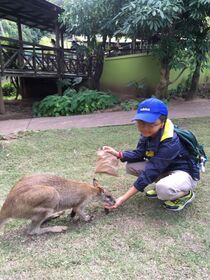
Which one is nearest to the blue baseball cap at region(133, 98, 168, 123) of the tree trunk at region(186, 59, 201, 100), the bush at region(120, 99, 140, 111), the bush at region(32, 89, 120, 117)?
the bush at region(120, 99, 140, 111)

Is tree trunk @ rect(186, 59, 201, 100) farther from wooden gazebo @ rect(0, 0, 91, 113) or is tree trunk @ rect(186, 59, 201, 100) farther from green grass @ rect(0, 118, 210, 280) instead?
green grass @ rect(0, 118, 210, 280)

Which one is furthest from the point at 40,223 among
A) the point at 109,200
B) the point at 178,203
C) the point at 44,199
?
the point at 178,203

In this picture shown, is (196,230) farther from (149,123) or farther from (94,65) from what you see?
(94,65)

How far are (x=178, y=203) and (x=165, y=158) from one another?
0.50m

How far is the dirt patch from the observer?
8538mm

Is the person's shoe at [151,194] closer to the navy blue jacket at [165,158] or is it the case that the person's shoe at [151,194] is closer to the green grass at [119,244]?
the green grass at [119,244]

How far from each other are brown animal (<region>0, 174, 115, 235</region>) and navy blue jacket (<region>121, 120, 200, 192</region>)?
0.41 metres

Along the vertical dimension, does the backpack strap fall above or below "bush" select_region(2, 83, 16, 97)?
above

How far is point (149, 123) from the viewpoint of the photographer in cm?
272

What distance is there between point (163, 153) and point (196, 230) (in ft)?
2.31

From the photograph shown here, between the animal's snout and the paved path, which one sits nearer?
the animal's snout

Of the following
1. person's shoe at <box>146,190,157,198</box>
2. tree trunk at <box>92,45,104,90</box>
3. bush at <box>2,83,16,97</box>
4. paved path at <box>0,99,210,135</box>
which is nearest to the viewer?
person's shoe at <box>146,190,157,198</box>

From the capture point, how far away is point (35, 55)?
9.82 m

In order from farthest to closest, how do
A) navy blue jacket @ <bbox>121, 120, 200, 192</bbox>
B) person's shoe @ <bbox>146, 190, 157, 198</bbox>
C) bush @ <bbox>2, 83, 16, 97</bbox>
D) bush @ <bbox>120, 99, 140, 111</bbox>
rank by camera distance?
bush @ <bbox>2, 83, 16, 97</bbox> < bush @ <bbox>120, 99, 140, 111</bbox> < person's shoe @ <bbox>146, 190, 157, 198</bbox> < navy blue jacket @ <bbox>121, 120, 200, 192</bbox>
